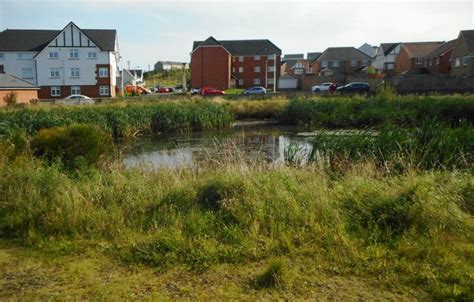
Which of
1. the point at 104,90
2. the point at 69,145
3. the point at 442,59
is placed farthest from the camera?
the point at 442,59

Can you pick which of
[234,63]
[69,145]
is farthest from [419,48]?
[69,145]

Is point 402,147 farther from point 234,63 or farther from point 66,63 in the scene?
point 234,63

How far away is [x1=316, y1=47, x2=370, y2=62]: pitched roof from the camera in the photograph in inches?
3187

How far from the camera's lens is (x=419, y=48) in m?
72.3

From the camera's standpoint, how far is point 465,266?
4.13 metres

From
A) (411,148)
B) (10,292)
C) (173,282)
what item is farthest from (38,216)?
(411,148)

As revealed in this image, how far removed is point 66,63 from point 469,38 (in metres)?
54.4

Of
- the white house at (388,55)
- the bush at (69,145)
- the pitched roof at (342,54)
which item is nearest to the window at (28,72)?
the pitched roof at (342,54)

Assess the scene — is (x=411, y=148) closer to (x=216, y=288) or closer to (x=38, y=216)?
(x=216, y=288)

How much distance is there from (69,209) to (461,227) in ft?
16.6

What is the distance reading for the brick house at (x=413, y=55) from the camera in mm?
69875

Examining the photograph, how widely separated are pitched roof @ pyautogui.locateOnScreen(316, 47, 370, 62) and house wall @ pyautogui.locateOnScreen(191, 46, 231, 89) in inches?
840

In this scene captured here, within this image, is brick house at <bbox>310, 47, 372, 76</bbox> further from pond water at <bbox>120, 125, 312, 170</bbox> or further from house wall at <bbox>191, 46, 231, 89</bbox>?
pond water at <bbox>120, 125, 312, 170</bbox>

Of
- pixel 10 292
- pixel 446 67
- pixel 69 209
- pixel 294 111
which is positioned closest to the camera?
pixel 10 292
